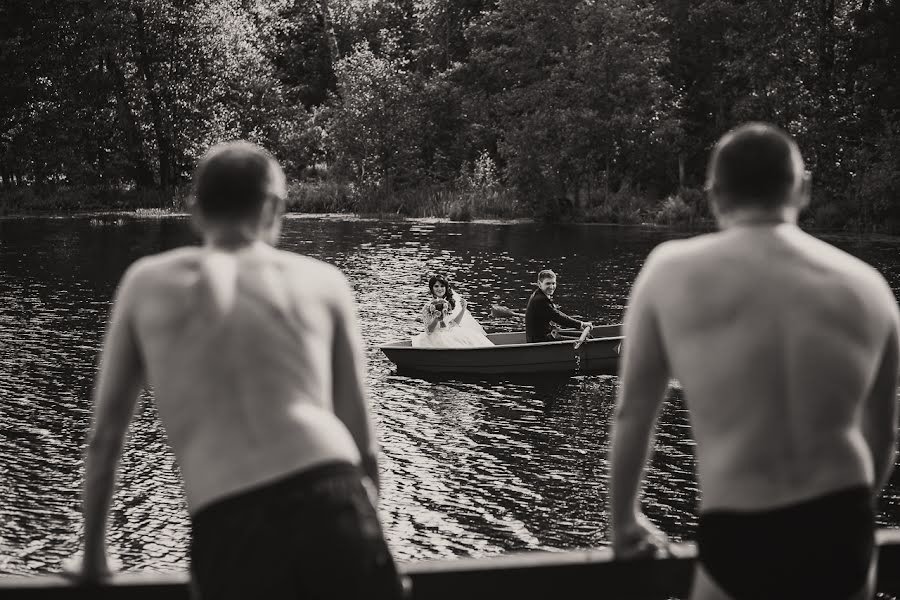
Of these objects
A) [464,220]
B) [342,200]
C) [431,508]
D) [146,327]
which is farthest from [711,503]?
[342,200]

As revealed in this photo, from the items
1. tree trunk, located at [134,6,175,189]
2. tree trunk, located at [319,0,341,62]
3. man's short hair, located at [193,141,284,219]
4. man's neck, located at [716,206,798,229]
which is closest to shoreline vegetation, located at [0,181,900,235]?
tree trunk, located at [134,6,175,189]

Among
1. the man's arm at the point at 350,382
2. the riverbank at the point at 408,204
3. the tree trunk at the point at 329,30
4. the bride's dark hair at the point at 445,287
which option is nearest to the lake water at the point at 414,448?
the bride's dark hair at the point at 445,287

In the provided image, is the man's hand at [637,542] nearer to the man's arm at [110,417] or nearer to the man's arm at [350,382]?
the man's arm at [350,382]

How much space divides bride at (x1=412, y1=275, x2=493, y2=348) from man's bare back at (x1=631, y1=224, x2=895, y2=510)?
13.6 m

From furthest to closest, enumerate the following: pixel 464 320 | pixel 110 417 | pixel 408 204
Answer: pixel 408 204
pixel 464 320
pixel 110 417

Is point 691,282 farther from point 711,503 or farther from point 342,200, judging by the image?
point 342,200

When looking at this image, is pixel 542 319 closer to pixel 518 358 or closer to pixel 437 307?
pixel 518 358

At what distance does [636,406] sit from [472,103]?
51107 mm

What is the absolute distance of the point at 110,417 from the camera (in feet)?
7.00

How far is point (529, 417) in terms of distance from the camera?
535 inches

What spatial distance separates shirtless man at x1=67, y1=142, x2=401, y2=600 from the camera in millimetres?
2002

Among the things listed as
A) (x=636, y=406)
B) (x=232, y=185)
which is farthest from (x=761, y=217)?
(x=232, y=185)

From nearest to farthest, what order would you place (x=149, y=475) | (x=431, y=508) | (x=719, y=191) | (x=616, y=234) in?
(x=719, y=191)
(x=431, y=508)
(x=149, y=475)
(x=616, y=234)

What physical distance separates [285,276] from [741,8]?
44193mm
